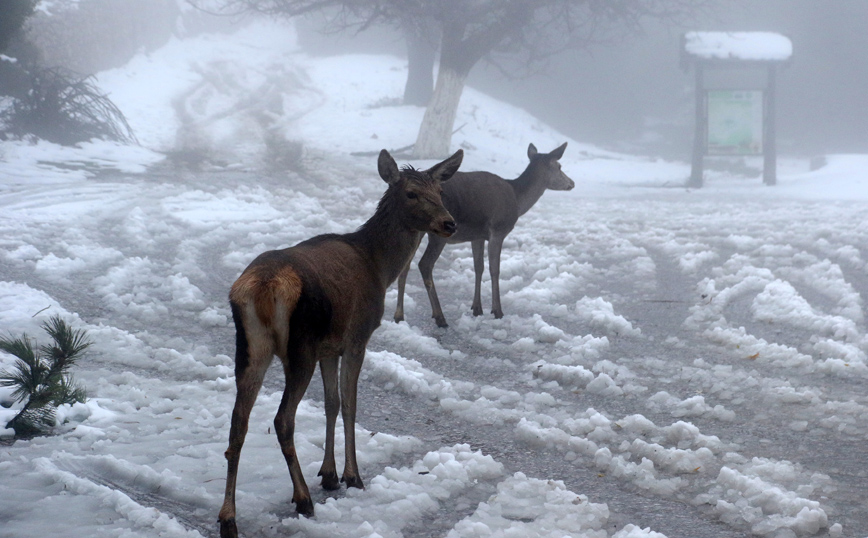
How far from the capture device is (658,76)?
27.5 metres

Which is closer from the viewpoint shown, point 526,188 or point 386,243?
point 386,243

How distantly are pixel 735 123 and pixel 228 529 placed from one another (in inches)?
698

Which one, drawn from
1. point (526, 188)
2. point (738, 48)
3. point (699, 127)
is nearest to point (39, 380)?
point (526, 188)

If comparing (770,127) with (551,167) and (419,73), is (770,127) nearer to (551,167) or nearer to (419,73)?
(419,73)

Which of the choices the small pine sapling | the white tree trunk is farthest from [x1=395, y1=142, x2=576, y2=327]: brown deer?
the white tree trunk

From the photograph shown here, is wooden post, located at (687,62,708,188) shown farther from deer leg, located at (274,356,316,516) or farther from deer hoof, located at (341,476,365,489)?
deer leg, located at (274,356,316,516)

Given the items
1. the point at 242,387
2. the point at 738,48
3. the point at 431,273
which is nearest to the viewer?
the point at 242,387

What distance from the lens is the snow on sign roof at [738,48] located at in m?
18.0

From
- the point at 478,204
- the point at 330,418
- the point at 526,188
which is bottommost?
the point at 330,418

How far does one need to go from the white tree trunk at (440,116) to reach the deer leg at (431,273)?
1135 centimetres

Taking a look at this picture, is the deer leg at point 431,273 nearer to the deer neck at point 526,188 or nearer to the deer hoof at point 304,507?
the deer neck at point 526,188

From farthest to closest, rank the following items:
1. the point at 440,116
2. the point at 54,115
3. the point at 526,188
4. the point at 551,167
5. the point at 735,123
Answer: the point at 440,116 < the point at 735,123 < the point at 54,115 < the point at 551,167 < the point at 526,188

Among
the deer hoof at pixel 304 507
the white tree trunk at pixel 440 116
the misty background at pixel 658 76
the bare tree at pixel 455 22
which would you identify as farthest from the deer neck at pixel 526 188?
the misty background at pixel 658 76

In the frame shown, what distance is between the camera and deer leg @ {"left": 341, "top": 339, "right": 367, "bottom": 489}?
161 inches
